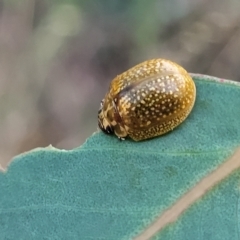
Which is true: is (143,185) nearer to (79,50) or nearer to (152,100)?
(152,100)

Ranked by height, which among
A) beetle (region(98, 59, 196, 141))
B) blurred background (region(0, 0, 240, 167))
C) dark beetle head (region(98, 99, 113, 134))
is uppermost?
beetle (region(98, 59, 196, 141))

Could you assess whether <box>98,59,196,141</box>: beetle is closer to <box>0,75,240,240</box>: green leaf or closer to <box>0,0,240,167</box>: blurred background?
<box>0,75,240,240</box>: green leaf

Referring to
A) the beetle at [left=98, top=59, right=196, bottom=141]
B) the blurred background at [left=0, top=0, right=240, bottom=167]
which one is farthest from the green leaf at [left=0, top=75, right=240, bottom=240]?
the blurred background at [left=0, top=0, right=240, bottom=167]

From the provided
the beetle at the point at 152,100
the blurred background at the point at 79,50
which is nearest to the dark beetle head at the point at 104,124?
the beetle at the point at 152,100

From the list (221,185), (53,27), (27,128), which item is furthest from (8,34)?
(221,185)

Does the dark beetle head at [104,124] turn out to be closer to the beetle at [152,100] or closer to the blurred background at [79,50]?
the beetle at [152,100]

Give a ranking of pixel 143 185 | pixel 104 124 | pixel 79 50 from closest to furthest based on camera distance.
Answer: pixel 143 185 < pixel 104 124 < pixel 79 50

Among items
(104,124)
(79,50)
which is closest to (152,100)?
(104,124)
